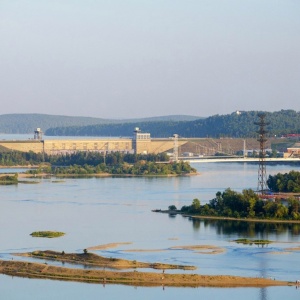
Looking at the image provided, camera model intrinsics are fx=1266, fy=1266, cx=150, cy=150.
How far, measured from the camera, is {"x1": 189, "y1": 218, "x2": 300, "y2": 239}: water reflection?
20.6 metres

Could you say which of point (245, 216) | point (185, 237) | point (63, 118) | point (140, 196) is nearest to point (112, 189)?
point (140, 196)

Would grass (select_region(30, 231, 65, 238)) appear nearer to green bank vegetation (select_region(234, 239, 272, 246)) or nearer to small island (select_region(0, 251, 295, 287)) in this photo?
small island (select_region(0, 251, 295, 287))

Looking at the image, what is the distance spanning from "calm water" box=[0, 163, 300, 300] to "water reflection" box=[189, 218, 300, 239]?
16 mm

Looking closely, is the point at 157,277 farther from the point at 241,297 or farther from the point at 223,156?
the point at 223,156

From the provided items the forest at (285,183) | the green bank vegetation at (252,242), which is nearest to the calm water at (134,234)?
the green bank vegetation at (252,242)

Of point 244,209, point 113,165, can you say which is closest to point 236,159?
point 113,165

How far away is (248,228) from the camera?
2130 centimetres

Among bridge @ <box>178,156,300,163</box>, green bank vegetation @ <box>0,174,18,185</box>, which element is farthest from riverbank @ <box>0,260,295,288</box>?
bridge @ <box>178,156,300,163</box>

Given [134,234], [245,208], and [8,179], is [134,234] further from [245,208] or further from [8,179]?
[8,179]

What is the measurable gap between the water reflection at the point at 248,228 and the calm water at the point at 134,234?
2cm

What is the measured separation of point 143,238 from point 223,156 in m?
26.9

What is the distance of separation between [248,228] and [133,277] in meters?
5.35

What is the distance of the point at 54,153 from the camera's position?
48844 mm

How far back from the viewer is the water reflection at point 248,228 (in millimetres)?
20578
